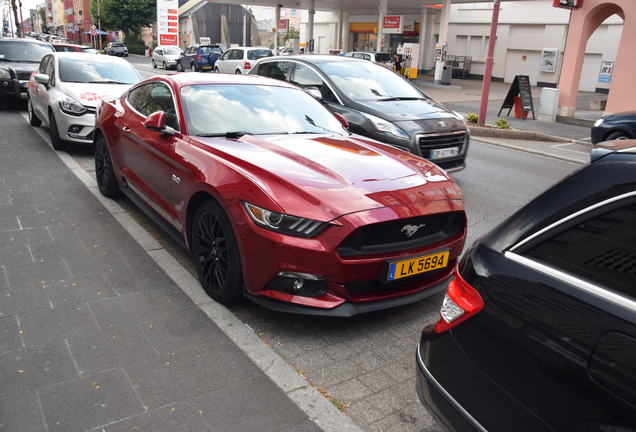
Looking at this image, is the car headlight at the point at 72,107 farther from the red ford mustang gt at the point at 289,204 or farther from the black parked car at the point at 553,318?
the black parked car at the point at 553,318

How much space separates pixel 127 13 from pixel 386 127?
222ft

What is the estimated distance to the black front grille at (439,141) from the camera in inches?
280

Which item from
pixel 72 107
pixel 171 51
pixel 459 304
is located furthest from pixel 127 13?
pixel 459 304

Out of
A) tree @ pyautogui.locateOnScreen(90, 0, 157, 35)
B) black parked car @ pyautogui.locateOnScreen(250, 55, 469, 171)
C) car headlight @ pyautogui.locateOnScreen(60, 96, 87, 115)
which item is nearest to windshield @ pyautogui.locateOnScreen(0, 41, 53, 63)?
car headlight @ pyautogui.locateOnScreen(60, 96, 87, 115)

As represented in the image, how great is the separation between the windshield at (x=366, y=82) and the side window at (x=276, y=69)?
76 centimetres

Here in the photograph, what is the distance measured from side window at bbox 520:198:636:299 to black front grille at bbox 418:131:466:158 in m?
5.26

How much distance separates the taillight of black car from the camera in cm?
210

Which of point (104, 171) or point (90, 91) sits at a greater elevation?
point (90, 91)

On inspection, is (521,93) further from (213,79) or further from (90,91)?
(213,79)

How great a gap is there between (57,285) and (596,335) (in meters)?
3.81

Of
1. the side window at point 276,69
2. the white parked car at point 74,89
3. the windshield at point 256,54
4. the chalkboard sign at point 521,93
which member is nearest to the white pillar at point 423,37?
the windshield at point 256,54

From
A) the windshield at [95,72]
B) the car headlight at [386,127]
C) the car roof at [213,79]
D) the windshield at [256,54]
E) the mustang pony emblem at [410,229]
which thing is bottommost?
the mustang pony emblem at [410,229]

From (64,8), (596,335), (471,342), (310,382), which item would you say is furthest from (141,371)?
(64,8)

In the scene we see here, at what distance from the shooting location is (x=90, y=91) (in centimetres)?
886
